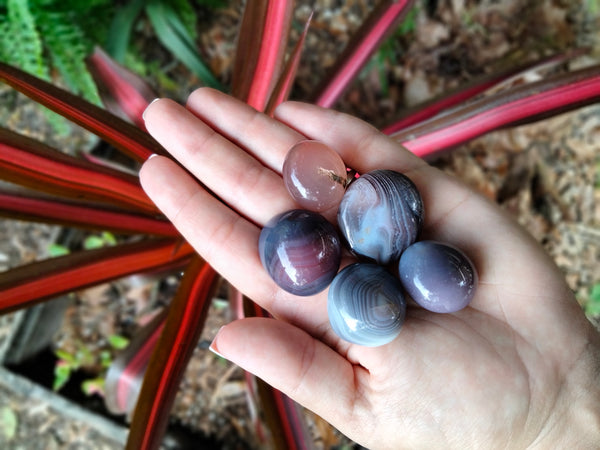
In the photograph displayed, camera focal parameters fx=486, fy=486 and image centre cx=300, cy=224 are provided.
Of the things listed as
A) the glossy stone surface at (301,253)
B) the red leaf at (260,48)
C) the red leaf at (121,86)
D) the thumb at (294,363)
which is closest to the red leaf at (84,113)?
the red leaf at (121,86)

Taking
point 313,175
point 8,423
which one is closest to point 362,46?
point 313,175

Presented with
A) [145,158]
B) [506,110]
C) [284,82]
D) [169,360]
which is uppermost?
[506,110]

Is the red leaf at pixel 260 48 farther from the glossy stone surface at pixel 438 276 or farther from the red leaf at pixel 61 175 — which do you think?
the glossy stone surface at pixel 438 276

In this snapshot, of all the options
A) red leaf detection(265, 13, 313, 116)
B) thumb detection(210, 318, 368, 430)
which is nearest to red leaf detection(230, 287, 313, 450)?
thumb detection(210, 318, 368, 430)

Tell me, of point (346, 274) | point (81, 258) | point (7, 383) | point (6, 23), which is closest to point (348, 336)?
point (346, 274)

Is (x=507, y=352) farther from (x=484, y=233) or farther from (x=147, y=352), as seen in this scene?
(x=147, y=352)

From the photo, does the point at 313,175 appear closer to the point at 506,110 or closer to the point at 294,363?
the point at 294,363
